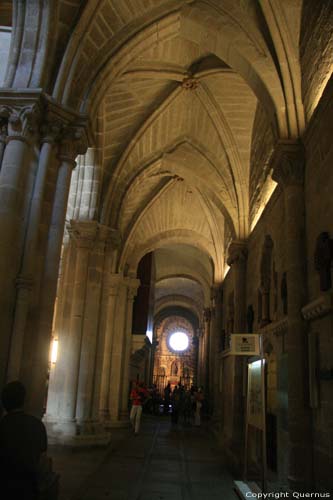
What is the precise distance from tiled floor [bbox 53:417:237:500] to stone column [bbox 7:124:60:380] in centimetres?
197

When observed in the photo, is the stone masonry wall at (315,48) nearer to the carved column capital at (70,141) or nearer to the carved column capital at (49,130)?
the carved column capital at (70,141)

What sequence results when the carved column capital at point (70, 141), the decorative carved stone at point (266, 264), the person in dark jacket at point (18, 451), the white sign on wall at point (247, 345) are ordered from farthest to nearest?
the decorative carved stone at point (266, 264), the carved column capital at point (70, 141), the white sign on wall at point (247, 345), the person in dark jacket at point (18, 451)

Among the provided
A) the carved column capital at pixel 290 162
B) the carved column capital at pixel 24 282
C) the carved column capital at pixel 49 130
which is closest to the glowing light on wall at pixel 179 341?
the carved column capital at pixel 290 162

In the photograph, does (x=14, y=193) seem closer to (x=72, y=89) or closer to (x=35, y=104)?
(x=35, y=104)

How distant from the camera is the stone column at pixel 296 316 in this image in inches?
263

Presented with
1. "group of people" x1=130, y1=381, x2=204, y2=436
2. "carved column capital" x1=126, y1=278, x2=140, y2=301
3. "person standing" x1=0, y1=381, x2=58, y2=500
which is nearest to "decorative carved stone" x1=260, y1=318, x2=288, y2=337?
"group of people" x1=130, y1=381, x2=204, y2=436

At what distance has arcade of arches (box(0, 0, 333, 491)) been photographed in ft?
20.7

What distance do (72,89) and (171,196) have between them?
1142 cm

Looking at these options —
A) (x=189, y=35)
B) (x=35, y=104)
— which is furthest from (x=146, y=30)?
(x=35, y=104)

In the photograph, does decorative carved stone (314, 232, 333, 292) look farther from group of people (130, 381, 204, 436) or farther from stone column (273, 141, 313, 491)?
group of people (130, 381, 204, 436)

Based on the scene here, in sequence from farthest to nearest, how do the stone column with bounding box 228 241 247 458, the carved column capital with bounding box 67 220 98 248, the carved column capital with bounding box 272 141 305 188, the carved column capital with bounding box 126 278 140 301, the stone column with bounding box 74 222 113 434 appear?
1. the carved column capital with bounding box 126 278 140 301
2. the stone column with bounding box 228 241 247 458
3. the carved column capital with bounding box 67 220 98 248
4. the stone column with bounding box 74 222 113 434
5. the carved column capital with bounding box 272 141 305 188

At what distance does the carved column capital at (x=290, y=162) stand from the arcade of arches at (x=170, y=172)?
0.03m

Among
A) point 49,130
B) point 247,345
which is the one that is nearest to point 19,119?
point 49,130

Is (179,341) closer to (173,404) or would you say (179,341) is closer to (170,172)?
(173,404)
